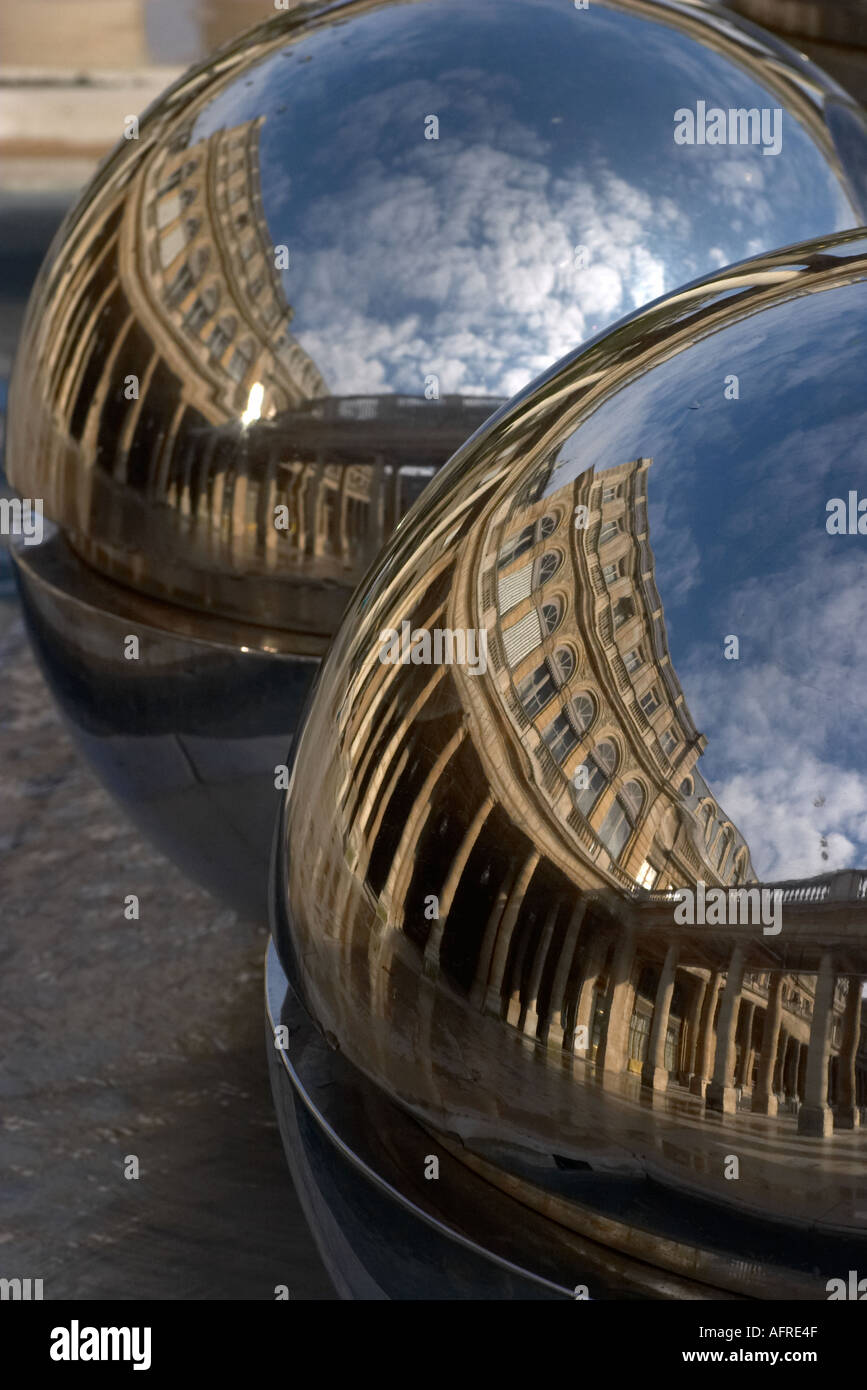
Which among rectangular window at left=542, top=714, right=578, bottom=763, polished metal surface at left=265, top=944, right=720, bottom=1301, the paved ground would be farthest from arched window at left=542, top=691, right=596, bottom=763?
the paved ground

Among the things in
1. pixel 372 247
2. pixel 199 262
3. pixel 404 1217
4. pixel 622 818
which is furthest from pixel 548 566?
pixel 199 262

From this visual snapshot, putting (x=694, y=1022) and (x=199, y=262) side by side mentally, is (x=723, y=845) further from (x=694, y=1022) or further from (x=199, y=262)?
(x=199, y=262)

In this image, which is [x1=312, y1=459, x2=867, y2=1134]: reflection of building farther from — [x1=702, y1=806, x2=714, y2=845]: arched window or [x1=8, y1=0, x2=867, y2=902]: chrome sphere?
[x1=8, y1=0, x2=867, y2=902]: chrome sphere

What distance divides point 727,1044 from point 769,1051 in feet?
0.14

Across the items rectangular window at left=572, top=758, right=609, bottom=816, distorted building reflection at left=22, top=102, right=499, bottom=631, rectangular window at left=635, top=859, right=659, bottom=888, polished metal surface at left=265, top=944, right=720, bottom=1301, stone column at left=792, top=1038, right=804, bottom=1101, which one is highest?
distorted building reflection at left=22, top=102, right=499, bottom=631

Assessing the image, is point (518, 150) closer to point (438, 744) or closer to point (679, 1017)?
point (438, 744)

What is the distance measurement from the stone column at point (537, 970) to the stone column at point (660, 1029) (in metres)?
0.13

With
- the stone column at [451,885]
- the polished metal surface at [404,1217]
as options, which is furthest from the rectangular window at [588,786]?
the polished metal surface at [404,1217]

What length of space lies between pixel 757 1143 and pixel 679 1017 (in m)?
0.15

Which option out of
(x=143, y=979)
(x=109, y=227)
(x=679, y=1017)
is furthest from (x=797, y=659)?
(x=143, y=979)

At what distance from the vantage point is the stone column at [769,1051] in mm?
1766

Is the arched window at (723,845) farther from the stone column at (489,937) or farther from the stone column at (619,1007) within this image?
the stone column at (489,937)

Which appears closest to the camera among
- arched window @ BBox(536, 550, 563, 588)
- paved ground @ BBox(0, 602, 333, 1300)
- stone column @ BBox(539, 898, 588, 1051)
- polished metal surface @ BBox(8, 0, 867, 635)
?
stone column @ BBox(539, 898, 588, 1051)

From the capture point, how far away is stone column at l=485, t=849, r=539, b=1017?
1877 millimetres
